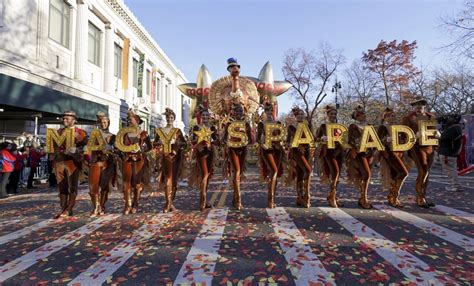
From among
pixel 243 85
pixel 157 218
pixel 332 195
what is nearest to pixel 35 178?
pixel 157 218

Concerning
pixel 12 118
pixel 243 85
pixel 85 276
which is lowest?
pixel 85 276

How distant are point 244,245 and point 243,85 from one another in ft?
51.2

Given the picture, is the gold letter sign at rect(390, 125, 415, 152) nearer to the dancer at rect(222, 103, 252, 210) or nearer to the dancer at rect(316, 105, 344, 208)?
the dancer at rect(316, 105, 344, 208)

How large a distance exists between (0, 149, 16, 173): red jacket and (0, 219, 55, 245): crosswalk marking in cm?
502

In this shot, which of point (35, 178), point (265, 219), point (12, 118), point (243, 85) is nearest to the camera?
point (265, 219)

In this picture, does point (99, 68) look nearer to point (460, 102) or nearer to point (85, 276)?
point (85, 276)

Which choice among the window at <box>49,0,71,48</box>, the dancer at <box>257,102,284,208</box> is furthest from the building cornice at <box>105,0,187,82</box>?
the dancer at <box>257,102,284,208</box>

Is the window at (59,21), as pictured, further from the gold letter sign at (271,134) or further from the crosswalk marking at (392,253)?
the crosswalk marking at (392,253)

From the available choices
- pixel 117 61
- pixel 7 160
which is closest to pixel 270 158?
pixel 7 160

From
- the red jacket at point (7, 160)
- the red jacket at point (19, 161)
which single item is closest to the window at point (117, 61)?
the red jacket at point (19, 161)

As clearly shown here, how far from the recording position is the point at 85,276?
11.8 feet

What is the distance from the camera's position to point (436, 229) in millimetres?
5441

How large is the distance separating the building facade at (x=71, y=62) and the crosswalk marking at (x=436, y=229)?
546 inches

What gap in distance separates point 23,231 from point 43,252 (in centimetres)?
175
